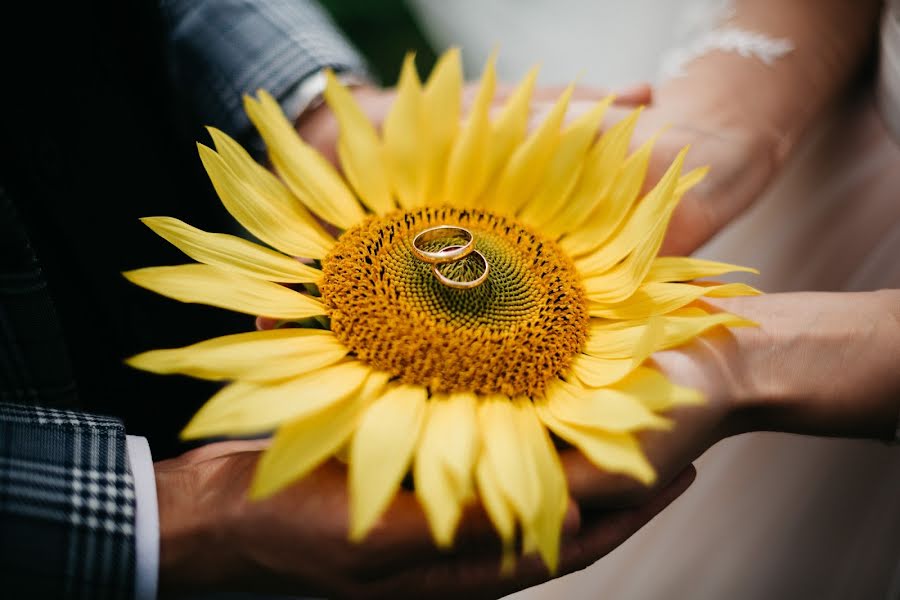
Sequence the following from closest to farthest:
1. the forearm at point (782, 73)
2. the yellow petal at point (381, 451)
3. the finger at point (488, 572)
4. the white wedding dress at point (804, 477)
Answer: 1. the yellow petal at point (381, 451)
2. the finger at point (488, 572)
3. the white wedding dress at point (804, 477)
4. the forearm at point (782, 73)

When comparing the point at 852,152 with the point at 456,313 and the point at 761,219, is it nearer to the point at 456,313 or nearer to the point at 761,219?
the point at 761,219

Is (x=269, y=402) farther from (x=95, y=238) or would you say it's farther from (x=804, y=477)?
(x=804, y=477)

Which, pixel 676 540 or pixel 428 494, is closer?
pixel 428 494

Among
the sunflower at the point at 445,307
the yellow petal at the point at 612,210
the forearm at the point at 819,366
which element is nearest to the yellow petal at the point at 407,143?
the sunflower at the point at 445,307

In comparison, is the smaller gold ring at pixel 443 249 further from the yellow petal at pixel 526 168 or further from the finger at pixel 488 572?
the finger at pixel 488 572

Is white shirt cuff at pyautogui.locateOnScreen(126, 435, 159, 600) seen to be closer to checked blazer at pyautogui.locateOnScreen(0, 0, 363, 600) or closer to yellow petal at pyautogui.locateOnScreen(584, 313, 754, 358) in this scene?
checked blazer at pyautogui.locateOnScreen(0, 0, 363, 600)

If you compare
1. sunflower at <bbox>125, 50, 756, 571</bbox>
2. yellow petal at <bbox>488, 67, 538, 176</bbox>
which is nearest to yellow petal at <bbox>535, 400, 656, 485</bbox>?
sunflower at <bbox>125, 50, 756, 571</bbox>

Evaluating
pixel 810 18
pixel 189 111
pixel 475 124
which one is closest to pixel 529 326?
pixel 475 124
